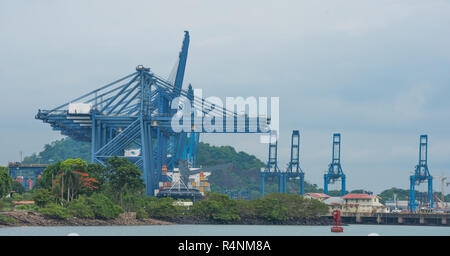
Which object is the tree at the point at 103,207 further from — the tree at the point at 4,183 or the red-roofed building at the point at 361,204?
the red-roofed building at the point at 361,204

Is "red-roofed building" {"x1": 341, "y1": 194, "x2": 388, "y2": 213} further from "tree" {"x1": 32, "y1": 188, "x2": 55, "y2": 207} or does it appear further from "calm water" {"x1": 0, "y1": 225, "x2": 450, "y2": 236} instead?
"tree" {"x1": 32, "y1": 188, "x2": 55, "y2": 207}

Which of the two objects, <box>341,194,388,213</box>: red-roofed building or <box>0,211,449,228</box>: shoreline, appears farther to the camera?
<box>341,194,388,213</box>: red-roofed building

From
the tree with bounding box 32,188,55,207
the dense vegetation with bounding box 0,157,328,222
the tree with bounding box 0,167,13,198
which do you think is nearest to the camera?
the tree with bounding box 0,167,13,198

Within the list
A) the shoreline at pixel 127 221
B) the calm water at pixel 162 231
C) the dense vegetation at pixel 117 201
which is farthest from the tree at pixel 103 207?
the calm water at pixel 162 231

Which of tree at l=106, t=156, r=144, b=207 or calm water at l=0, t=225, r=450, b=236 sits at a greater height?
tree at l=106, t=156, r=144, b=207

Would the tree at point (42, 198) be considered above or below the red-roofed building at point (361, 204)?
above

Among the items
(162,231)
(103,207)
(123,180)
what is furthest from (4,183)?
(162,231)

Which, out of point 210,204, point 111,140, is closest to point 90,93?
point 111,140

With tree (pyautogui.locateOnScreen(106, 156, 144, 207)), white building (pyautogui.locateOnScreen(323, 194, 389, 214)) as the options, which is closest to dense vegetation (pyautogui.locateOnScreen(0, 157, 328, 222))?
tree (pyautogui.locateOnScreen(106, 156, 144, 207))

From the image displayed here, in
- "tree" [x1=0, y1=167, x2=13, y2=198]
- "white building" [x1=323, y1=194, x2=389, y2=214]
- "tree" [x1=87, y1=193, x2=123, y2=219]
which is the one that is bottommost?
"white building" [x1=323, y1=194, x2=389, y2=214]

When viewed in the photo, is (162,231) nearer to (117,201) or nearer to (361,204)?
(117,201)

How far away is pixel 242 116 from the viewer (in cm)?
12431

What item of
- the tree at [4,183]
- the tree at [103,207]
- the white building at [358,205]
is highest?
the tree at [4,183]

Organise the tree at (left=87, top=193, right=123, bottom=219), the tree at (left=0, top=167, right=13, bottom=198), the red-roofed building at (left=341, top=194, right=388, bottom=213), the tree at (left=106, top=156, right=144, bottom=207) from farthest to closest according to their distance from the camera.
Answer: the red-roofed building at (left=341, top=194, right=388, bottom=213), the tree at (left=106, top=156, right=144, bottom=207), the tree at (left=87, top=193, right=123, bottom=219), the tree at (left=0, top=167, right=13, bottom=198)
